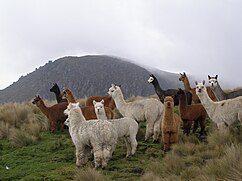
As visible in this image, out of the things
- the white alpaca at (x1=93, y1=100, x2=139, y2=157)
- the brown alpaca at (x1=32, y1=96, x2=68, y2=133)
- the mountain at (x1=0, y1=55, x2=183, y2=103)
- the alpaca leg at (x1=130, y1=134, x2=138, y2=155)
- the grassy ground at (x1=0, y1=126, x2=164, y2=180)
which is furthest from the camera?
the mountain at (x1=0, y1=55, x2=183, y2=103)

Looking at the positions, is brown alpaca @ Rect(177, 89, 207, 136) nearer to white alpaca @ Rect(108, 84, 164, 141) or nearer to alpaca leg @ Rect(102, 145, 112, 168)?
white alpaca @ Rect(108, 84, 164, 141)

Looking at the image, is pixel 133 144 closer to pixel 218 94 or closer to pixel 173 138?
pixel 173 138

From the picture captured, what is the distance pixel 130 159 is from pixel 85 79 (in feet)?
182

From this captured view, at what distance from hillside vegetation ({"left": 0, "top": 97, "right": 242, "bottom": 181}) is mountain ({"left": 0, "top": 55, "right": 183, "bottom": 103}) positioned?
4205cm

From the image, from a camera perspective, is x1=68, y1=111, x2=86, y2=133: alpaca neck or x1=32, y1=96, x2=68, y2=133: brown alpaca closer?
x1=68, y1=111, x2=86, y2=133: alpaca neck

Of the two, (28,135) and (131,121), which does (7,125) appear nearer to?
(28,135)

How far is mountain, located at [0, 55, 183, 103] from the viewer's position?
5834 centimetres

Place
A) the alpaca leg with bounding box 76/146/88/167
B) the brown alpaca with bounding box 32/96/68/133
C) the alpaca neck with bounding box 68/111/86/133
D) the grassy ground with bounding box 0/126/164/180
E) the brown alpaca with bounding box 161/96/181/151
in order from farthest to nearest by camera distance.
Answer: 1. the brown alpaca with bounding box 32/96/68/133
2. the brown alpaca with bounding box 161/96/181/151
3. the alpaca neck with bounding box 68/111/86/133
4. the alpaca leg with bounding box 76/146/88/167
5. the grassy ground with bounding box 0/126/164/180

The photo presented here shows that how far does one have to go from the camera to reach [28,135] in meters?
11.1

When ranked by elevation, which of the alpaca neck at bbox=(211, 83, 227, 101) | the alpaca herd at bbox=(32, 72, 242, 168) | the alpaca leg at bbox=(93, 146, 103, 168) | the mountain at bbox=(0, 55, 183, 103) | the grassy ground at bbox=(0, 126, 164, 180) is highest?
the mountain at bbox=(0, 55, 183, 103)

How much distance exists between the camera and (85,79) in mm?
63875

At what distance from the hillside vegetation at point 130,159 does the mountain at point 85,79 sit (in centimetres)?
4205

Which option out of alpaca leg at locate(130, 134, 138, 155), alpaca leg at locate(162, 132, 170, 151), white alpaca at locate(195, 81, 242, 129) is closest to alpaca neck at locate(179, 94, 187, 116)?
white alpaca at locate(195, 81, 242, 129)

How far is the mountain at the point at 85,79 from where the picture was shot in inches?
2297
